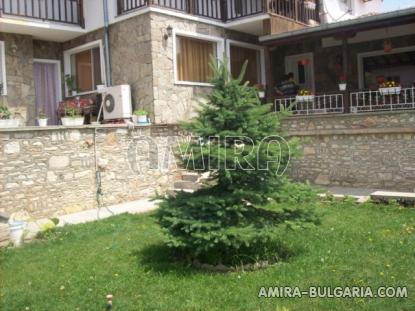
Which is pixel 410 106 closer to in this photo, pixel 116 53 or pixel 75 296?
pixel 116 53

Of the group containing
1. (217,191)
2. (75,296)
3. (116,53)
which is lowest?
(75,296)

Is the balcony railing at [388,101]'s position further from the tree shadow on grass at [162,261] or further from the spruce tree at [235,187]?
the tree shadow on grass at [162,261]

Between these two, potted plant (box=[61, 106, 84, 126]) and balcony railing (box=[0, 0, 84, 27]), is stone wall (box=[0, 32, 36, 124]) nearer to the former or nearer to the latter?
balcony railing (box=[0, 0, 84, 27])

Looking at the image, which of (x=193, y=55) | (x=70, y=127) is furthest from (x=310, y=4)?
(x=70, y=127)

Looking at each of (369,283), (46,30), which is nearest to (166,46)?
(46,30)

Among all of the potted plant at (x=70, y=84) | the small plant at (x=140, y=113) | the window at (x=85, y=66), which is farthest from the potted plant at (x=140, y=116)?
the potted plant at (x=70, y=84)

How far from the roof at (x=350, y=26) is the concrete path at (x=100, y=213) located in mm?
6134

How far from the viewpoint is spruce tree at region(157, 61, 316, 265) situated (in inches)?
222

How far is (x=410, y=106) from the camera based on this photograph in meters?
11.7

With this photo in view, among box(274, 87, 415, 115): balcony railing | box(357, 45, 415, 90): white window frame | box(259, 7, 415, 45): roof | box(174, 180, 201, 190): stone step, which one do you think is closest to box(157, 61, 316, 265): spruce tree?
box(274, 87, 415, 115): balcony railing

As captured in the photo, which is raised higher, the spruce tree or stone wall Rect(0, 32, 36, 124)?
stone wall Rect(0, 32, 36, 124)

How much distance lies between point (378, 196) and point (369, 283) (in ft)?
15.4

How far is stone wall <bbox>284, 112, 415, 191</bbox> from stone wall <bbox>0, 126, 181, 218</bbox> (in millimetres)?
3650

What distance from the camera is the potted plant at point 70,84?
562 inches
